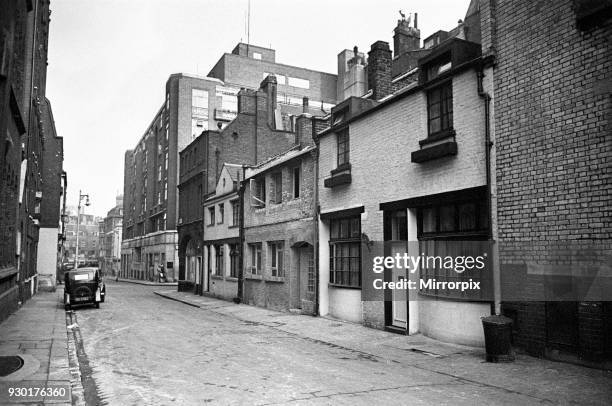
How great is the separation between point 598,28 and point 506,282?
5.10 m

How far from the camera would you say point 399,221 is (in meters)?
14.2

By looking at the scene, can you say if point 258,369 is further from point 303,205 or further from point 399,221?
point 303,205

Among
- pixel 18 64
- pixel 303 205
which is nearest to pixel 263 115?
pixel 303 205

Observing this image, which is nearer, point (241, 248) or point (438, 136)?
point (438, 136)

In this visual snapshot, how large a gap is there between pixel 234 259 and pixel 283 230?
22.5 feet

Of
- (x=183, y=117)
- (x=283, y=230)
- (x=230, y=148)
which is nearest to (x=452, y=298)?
(x=283, y=230)

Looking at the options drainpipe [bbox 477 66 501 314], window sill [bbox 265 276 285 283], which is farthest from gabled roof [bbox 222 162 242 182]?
drainpipe [bbox 477 66 501 314]

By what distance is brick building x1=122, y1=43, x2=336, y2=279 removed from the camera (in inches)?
2008

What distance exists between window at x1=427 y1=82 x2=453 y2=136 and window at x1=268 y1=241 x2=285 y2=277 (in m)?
10.1

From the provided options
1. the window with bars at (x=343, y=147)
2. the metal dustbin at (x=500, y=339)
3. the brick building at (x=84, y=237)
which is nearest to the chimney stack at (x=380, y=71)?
the window with bars at (x=343, y=147)

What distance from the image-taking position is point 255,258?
23.9 metres

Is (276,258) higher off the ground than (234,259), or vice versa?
(276,258)

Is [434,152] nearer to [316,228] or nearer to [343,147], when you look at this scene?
[343,147]

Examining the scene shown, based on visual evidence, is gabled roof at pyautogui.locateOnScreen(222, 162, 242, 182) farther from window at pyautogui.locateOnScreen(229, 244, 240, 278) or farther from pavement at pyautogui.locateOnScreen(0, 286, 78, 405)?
pavement at pyautogui.locateOnScreen(0, 286, 78, 405)
